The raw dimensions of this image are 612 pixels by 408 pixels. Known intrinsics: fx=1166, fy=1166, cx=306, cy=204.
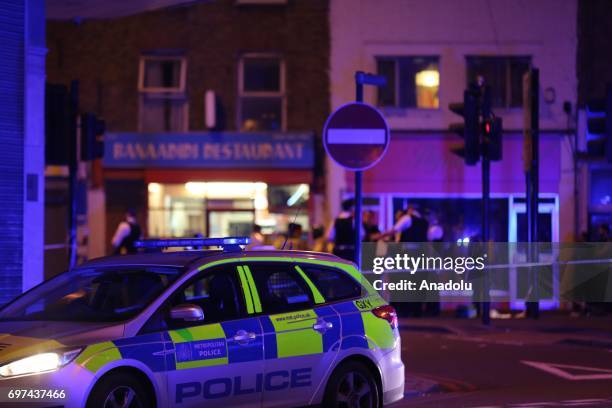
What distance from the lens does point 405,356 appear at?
1505cm

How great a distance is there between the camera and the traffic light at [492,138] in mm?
17969

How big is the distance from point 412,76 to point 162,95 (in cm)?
532

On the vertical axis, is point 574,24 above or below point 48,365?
above

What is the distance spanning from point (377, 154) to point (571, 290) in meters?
10.0

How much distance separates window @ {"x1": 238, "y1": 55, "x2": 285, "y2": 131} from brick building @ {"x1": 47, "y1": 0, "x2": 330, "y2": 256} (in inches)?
A: 0.8

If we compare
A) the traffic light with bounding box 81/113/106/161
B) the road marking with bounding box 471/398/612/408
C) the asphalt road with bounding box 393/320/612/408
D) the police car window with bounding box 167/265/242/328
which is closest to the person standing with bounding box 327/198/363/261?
the asphalt road with bounding box 393/320/612/408

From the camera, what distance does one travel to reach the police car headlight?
7.09 meters

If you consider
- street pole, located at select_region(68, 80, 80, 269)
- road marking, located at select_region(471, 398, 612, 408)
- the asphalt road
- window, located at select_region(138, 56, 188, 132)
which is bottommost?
the asphalt road

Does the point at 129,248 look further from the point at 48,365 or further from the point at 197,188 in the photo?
the point at 48,365

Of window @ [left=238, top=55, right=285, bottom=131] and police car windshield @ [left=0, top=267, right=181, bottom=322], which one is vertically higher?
window @ [left=238, top=55, right=285, bottom=131]

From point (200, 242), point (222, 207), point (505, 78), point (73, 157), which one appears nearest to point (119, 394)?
point (200, 242)

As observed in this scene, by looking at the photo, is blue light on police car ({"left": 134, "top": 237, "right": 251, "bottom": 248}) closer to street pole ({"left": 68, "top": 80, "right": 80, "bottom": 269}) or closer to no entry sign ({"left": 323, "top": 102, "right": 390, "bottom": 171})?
no entry sign ({"left": 323, "top": 102, "right": 390, "bottom": 171})

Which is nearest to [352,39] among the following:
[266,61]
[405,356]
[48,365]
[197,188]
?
[266,61]

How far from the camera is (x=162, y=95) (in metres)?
24.7
